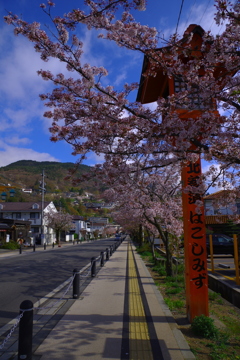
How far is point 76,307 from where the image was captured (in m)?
6.84

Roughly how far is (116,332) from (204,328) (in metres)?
1.63

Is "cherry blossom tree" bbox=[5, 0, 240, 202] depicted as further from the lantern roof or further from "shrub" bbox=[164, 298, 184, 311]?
"shrub" bbox=[164, 298, 184, 311]

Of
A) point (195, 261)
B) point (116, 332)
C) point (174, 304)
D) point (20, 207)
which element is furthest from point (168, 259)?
point (20, 207)

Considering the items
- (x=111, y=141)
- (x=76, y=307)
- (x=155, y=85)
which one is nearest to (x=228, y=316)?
(x=76, y=307)

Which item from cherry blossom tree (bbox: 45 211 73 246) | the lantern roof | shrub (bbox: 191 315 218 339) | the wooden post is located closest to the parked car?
the lantern roof

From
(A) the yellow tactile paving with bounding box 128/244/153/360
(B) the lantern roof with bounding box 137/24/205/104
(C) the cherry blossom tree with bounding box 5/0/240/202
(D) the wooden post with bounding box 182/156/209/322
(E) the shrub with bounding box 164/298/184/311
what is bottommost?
(E) the shrub with bounding box 164/298/184/311

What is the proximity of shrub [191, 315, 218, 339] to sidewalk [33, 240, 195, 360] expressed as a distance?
0.35m

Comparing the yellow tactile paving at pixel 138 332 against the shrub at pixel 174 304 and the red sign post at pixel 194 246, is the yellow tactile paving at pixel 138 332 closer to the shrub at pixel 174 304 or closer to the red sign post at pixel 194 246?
the shrub at pixel 174 304

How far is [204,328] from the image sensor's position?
4.95 metres

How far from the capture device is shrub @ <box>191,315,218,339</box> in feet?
16.1

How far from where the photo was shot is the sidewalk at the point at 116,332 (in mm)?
4152

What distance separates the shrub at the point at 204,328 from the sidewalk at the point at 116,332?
0.35 metres

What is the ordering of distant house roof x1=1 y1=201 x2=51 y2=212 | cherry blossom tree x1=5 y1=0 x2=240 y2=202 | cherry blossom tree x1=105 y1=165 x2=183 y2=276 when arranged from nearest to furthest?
cherry blossom tree x1=5 y1=0 x2=240 y2=202 < cherry blossom tree x1=105 y1=165 x2=183 y2=276 < distant house roof x1=1 y1=201 x2=51 y2=212

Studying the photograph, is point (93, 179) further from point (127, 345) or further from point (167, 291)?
point (167, 291)
